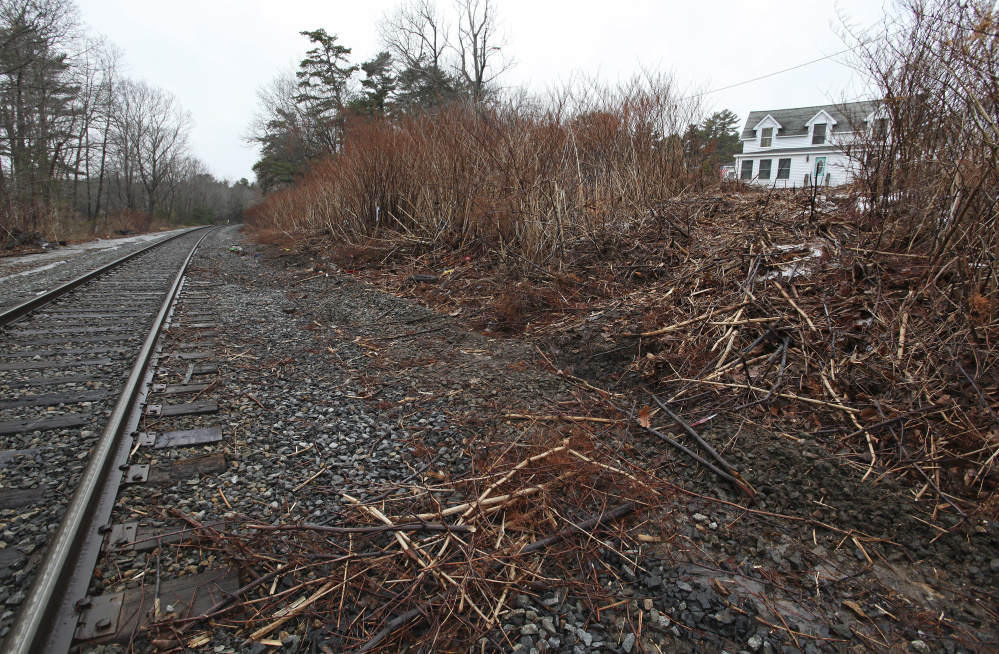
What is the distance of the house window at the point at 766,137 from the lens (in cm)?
3122

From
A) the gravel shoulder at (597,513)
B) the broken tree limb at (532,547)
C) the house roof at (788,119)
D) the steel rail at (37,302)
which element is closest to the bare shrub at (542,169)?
the gravel shoulder at (597,513)

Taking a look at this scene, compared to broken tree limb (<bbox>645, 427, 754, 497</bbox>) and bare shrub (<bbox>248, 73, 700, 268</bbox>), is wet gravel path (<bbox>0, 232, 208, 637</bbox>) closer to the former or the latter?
broken tree limb (<bbox>645, 427, 754, 497</bbox>)

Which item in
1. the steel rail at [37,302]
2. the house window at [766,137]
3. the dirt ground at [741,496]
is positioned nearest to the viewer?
the dirt ground at [741,496]

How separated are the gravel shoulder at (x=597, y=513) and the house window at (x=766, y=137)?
3449cm

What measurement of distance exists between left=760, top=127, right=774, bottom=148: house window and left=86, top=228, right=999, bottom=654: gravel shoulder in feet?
113

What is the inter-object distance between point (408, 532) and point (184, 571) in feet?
2.74

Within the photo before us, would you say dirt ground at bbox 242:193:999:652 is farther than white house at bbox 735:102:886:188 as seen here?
No

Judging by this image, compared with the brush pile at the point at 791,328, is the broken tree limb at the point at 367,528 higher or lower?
lower

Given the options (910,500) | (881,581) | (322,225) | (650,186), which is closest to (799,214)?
(650,186)

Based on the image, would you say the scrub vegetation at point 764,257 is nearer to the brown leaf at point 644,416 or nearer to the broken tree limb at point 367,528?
the brown leaf at point 644,416

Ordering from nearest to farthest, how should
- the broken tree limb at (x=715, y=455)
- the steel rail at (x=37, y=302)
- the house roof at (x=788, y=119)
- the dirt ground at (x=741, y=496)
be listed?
the dirt ground at (x=741, y=496) → the broken tree limb at (x=715, y=455) → the steel rail at (x=37, y=302) → the house roof at (x=788, y=119)

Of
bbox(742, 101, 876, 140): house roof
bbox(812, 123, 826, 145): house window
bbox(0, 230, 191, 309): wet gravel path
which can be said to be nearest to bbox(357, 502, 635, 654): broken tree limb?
bbox(0, 230, 191, 309): wet gravel path

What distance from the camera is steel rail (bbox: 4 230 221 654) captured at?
1.52 m

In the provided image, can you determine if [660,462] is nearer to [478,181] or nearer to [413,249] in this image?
[478,181]
